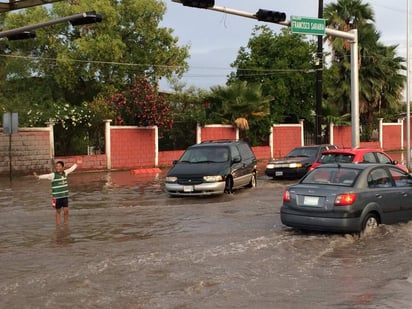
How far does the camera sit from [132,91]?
30.1 metres

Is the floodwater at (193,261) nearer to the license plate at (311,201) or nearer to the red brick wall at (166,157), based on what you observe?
the license plate at (311,201)

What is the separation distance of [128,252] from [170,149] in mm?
23178

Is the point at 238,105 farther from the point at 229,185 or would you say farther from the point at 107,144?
the point at 229,185

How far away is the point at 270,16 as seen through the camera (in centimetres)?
1836

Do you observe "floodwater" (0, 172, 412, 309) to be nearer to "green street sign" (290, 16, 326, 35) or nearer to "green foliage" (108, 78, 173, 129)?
"green street sign" (290, 16, 326, 35)

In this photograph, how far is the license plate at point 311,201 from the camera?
33.1ft

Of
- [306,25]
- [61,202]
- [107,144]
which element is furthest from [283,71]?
[61,202]

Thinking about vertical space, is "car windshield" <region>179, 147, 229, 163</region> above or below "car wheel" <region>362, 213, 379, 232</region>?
above

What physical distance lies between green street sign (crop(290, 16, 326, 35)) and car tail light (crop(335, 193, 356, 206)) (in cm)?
1084

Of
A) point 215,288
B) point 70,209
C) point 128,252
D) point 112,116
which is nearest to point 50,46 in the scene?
point 112,116

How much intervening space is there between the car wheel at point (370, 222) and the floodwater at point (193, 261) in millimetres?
184

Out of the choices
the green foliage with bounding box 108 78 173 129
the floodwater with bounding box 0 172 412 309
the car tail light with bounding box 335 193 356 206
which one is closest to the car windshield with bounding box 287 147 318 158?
the floodwater with bounding box 0 172 412 309

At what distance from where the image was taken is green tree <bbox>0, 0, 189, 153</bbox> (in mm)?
36125

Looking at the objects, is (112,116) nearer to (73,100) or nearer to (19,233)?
(73,100)
